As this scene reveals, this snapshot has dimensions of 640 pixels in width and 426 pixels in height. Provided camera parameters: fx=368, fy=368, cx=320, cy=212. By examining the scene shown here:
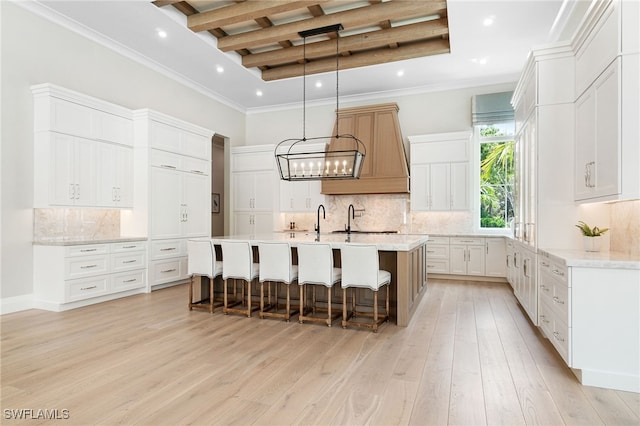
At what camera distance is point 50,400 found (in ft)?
7.46

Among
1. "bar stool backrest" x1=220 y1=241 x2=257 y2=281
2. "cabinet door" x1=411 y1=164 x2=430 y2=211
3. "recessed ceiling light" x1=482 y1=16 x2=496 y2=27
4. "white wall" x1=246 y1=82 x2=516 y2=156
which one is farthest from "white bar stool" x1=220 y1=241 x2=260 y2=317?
"white wall" x1=246 y1=82 x2=516 y2=156

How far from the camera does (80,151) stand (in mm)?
4785

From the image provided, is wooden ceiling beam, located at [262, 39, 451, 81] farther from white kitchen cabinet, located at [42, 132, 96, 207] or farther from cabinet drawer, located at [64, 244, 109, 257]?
cabinet drawer, located at [64, 244, 109, 257]

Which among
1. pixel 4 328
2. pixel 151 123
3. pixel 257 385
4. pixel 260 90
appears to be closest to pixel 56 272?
pixel 4 328

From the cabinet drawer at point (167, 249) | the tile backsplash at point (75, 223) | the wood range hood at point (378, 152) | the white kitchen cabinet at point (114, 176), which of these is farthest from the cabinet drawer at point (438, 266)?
the tile backsplash at point (75, 223)

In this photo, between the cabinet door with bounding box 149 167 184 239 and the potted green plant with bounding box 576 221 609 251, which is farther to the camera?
the cabinet door with bounding box 149 167 184 239

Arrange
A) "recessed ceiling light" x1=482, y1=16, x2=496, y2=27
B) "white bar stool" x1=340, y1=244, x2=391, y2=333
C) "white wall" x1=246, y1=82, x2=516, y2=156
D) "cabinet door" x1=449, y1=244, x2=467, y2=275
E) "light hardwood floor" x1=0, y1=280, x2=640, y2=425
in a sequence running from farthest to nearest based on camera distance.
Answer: "white wall" x1=246, y1=82, x2=516, y2=156 → "cabinet door" x1=449, y1=244, x2=467, y2=275 → "recessed ceiling light" x1=482, y1=16, x2=496, y2=27 → "white bar stool" x1=340, y1=244, x2=391, y2=333 → "light hardwood floor" x1=0, y1=280, x2=640, y2=425

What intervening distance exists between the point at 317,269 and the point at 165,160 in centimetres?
345

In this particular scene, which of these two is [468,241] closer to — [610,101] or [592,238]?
[592,238]

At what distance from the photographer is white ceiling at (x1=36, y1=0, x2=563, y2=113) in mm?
4562

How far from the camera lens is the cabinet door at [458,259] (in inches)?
256

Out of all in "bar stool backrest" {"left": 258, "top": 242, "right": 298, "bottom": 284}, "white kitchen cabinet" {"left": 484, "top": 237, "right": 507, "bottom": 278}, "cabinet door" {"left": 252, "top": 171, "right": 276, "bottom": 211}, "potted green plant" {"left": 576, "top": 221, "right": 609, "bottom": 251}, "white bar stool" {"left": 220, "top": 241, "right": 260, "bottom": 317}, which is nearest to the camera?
"potted green plant" {"left": 576, "top": 221, "right": 609, "bottom": 251}

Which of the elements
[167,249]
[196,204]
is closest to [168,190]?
[196,204]

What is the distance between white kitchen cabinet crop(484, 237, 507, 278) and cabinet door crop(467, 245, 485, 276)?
7 centimetres
